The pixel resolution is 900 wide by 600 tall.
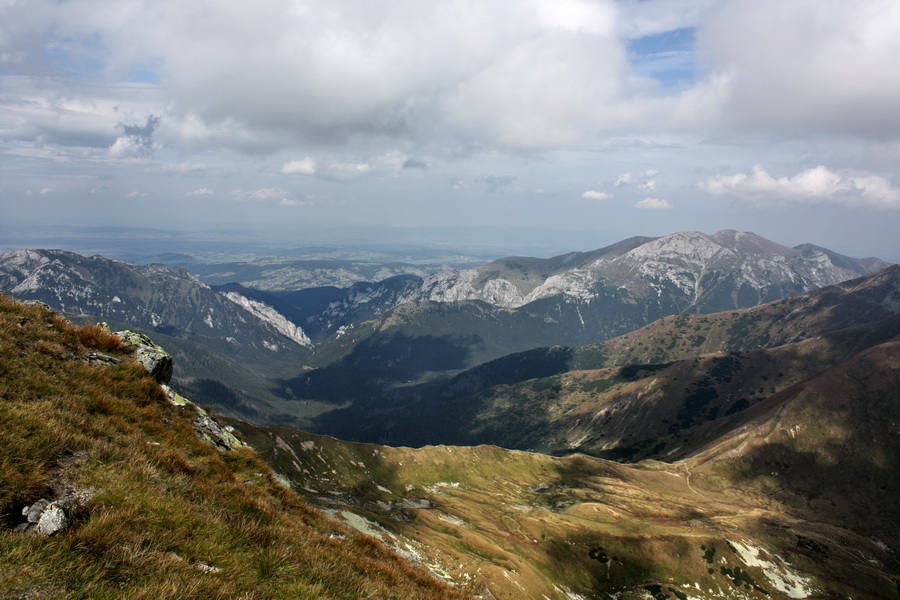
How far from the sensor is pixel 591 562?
106 metres

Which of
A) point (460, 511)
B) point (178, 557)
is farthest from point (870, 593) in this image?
point (178, 557)

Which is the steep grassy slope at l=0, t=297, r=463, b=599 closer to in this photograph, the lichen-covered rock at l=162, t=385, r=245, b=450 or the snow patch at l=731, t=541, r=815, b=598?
the lichen-covered rock at l=162, t=385, r=245, b=450

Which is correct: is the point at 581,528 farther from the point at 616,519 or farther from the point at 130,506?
the point at 130,506

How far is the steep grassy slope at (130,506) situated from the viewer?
827 cm

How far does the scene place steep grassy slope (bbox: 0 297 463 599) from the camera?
27.1ft

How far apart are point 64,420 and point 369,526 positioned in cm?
5850

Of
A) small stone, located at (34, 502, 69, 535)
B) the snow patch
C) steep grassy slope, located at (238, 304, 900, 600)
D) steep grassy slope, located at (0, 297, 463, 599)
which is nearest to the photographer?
steep grassy slope, located at (0, 297, 463, 599)

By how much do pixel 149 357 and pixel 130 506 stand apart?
691 inches

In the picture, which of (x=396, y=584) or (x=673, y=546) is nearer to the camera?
(x=396, y=584)

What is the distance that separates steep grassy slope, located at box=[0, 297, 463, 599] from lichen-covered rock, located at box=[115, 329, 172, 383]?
4754 mm

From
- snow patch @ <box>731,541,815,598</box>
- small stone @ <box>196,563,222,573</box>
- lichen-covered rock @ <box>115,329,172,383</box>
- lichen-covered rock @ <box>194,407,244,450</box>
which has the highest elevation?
lichen-covered rock @ <box>115,329,172,383</box>

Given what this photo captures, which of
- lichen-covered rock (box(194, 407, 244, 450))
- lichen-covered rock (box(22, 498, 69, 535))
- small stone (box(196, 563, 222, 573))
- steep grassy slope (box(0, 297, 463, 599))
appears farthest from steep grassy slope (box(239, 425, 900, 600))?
lichen-covered rock (box(22, 498, 69, 535))

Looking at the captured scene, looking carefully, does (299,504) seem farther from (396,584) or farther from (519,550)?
(519,550)

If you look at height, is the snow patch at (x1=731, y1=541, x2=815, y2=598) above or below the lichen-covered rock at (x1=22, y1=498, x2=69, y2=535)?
below
